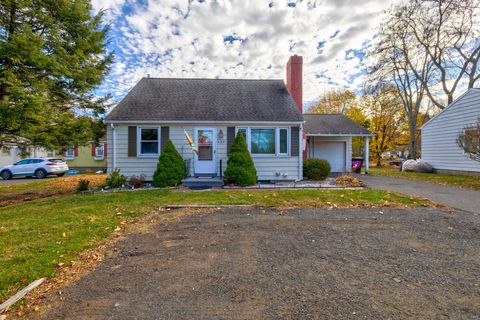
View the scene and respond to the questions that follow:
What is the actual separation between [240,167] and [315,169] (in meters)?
4.15

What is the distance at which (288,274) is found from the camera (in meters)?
2.93

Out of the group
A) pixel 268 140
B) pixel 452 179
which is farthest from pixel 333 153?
pixel 268 140

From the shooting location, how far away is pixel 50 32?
8.43 meters

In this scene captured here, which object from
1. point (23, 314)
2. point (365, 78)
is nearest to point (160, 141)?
point (23, 314)

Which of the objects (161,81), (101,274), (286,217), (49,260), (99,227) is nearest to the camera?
(101,274)

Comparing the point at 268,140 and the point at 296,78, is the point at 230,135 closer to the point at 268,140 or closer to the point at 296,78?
the point at 268,140

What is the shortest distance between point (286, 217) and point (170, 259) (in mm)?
3026

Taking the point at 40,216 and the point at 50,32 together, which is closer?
the point at 40,216

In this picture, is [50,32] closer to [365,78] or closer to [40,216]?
[40,216]

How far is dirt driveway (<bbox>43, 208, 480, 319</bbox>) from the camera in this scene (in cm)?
228

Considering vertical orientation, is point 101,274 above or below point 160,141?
below

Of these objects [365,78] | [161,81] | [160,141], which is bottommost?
[160,141]

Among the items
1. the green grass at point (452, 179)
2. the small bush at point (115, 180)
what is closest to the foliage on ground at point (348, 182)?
the green grass at point (452, 179)

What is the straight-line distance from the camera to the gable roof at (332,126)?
50.4 feet
